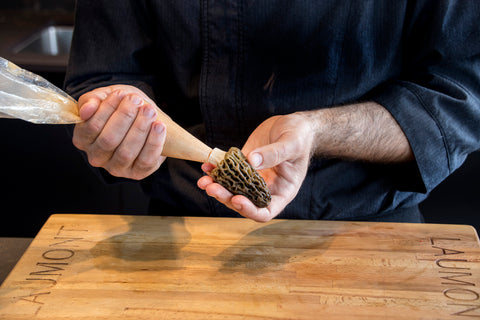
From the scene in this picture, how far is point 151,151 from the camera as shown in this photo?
1139 millimetres

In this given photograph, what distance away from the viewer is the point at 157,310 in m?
1.09

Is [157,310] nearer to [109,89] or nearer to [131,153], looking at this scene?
[131,153]

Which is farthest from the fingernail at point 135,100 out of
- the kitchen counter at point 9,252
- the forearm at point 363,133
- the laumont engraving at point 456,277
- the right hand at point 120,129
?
the laumont engraving at point 456,277

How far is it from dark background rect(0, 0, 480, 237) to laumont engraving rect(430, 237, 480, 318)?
1118 millimetres

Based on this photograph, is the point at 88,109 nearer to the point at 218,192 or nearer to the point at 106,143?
the point at 106,143

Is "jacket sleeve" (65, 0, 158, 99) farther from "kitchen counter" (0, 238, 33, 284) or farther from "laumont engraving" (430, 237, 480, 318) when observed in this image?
"laumont engraving" (430, 237, 480, 318)

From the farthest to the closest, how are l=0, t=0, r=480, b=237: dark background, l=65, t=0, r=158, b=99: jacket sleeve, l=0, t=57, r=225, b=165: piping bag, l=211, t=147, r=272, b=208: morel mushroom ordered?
l=0, t=0, r=480, b=237: dark background → l=65, t=0, r=158, b=99: jacket sleeve → l=211, t=147, r=272, b=208: morel mushroom → l=0, t=57, r=225, b=165: piping bag

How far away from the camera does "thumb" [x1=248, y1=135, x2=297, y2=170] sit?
111 cm

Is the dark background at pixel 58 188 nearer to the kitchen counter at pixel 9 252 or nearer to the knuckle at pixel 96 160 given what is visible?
the kitchen counter at pixel 9 252

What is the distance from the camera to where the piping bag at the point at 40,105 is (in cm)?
106

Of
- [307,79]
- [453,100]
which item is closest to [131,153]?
[307,79]

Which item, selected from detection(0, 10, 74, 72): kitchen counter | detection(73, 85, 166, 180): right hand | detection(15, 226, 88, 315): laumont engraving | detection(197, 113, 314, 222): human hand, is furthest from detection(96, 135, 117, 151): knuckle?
detection(0, 10, 74, 72): kitchen counter

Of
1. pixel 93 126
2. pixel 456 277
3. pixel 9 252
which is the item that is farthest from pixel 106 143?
pixel 456 277

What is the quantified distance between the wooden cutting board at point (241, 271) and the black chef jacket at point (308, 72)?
15cm
